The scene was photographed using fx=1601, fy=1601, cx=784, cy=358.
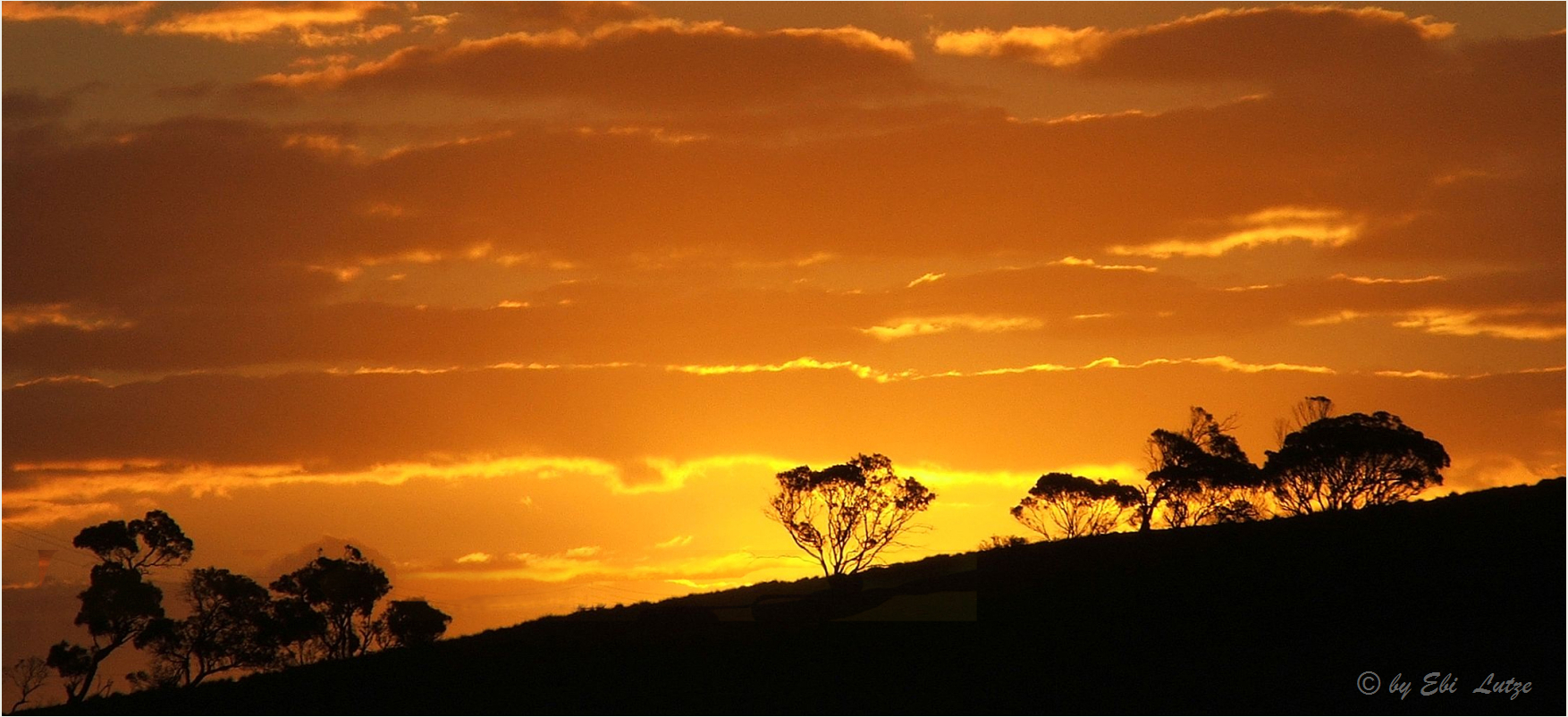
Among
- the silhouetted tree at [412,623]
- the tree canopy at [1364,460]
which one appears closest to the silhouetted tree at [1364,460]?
the tree canopy at [1364,460]

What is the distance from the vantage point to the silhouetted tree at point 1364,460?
11575cm

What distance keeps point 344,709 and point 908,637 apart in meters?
23.0

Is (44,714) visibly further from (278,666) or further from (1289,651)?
(1289,651)

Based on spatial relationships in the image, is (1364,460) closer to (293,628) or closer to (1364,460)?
(1364,460)

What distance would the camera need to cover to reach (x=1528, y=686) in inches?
2079

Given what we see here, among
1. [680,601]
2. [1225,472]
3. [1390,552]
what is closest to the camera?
[1390,552]

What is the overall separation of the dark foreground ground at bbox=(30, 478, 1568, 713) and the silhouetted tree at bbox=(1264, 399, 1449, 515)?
33480 mm

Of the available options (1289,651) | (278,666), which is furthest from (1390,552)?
(278,666)

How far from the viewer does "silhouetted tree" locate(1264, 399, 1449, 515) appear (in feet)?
380

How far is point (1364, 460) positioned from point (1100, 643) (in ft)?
197

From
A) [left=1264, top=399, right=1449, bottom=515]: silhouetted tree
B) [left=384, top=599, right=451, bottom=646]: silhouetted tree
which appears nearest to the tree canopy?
[left=1264, top=399, right=1449, bottom=515]: silhouetted tree

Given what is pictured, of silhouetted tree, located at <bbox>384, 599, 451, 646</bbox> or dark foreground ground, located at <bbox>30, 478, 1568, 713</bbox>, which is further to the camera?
silhouetted tree, located at <bbox>384, 599, 451, 646</bbox>

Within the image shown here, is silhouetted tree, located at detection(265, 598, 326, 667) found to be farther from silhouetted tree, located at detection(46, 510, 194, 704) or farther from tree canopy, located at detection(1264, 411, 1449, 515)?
tree canopy, located at detection(1264, 411, 1449, 515)

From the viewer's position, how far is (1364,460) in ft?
381
